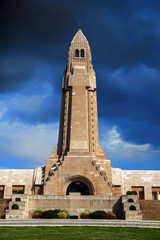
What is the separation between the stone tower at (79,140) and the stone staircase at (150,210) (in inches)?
277

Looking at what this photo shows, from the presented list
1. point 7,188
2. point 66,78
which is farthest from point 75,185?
point 66,78

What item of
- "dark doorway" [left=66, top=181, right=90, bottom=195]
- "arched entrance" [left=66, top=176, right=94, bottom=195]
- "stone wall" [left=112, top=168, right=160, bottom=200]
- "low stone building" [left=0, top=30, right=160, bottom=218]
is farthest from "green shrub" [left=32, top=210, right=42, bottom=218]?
"stone wall" [left=112, top=168, right=160, bottom=200]

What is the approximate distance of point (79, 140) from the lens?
41000 mm

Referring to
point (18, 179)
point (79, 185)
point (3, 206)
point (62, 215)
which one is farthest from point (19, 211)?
point (18, 179)

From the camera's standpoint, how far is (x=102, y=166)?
4072 cm

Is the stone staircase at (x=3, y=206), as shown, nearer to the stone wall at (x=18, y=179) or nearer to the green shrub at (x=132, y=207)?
the stone wall at (x=18, y=179)

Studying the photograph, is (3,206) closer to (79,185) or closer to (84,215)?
(84,215)

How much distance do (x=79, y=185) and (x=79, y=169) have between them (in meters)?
2.44

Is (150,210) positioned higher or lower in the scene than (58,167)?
lower

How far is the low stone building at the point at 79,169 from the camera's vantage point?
36.7m

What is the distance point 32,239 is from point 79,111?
101 ft

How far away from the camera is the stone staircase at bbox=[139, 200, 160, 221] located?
2865cm

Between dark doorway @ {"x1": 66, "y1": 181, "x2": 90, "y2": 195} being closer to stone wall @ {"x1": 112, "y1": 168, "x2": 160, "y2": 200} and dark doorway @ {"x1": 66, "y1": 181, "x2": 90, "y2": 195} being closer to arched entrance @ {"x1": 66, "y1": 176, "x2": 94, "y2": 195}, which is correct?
arched entrance @ {"x1": 66, "y1": 176, "x2": 94, "y2": 195}

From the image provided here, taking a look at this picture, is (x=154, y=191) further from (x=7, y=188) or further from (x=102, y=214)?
(x=7, y=188)
